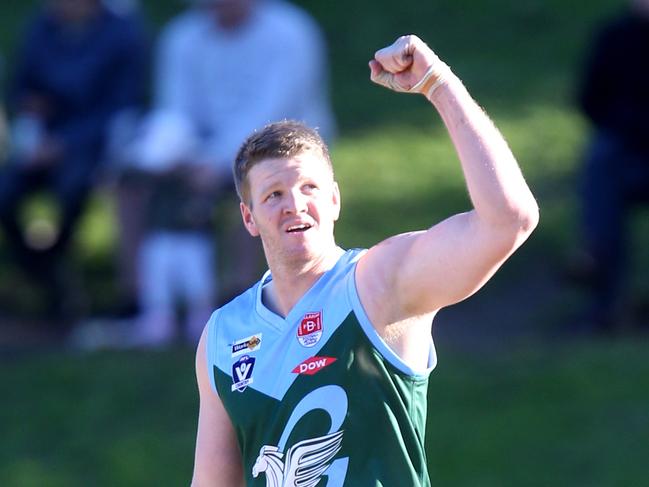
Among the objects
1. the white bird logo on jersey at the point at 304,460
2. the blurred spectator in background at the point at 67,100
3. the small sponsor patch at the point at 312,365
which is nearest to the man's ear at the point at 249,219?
the small sponsor patch at the point at 312,365

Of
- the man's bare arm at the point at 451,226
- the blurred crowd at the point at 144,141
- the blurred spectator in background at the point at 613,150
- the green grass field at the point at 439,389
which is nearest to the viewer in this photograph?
the man's bare arm at the point at 451,226

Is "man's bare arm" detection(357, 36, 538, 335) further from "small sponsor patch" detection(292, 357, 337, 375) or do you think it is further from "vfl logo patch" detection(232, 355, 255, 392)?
"vfl logo patch" detection(232, 355, 255, 392)

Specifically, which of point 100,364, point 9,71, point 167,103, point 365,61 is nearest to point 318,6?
point 365,61

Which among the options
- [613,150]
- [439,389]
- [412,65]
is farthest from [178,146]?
→ [412,65]

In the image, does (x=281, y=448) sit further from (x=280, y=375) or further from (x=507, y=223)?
(x=507, y=223)

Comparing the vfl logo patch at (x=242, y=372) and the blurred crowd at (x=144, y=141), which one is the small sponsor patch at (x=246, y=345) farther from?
the blurred crowd at (x=144, y=141)

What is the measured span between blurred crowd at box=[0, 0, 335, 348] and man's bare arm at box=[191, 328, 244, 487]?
4156 millimetres

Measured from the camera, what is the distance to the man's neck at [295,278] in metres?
3.20

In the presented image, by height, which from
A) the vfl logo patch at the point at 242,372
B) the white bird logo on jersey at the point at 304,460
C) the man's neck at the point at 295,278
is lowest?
the white bird logo on jersey at the point at 304,460

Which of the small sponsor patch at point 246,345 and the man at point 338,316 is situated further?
the small sponsor patch at point 246,345

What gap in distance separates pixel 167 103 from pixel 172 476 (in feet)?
7.17

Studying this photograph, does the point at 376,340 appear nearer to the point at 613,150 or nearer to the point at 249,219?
the point at 249,219

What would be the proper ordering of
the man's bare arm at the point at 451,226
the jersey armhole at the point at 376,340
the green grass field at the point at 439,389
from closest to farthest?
the man's bare arm at the point at 451,226 < the jersey armhole at the point at 376,340 < the green grass field at the point at 439,389

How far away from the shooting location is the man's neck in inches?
126
